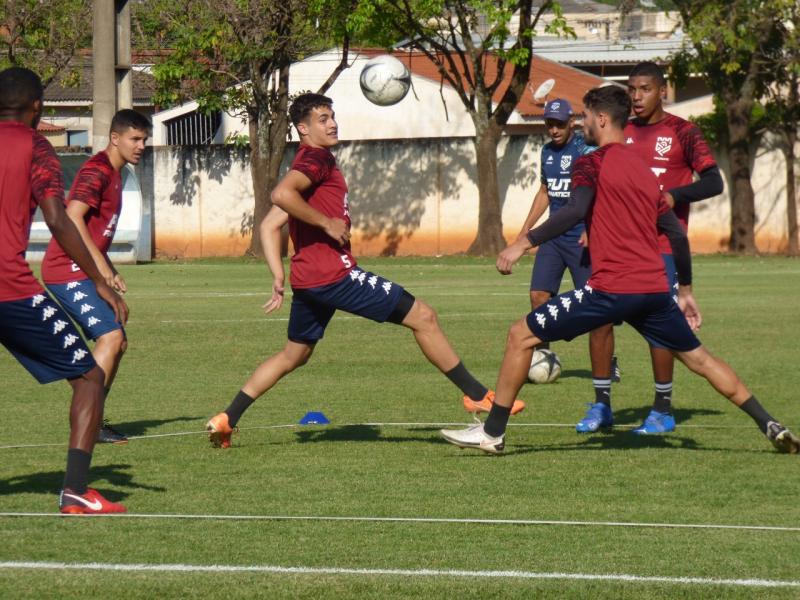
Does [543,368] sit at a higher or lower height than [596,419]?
lower

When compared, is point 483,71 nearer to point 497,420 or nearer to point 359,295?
point 359,295

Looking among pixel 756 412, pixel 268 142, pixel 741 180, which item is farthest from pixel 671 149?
pixel 268 142

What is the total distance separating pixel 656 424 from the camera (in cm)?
1021

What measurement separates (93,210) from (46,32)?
3798 centimetres

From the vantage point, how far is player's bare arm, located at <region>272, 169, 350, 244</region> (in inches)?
352

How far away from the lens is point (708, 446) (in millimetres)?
9484

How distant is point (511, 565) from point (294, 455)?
133 inches

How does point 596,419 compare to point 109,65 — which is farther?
point 109,65

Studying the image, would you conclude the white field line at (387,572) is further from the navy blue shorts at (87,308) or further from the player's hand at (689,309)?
the player's hand at (689,309)

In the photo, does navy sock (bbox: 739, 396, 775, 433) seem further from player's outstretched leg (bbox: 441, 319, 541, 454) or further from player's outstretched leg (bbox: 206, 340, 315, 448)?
player's outstretched leg (bbox: 206, 340, 315, 448)

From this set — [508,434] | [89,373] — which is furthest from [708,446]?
[89,373]

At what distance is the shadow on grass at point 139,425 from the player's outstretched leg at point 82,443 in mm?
3003

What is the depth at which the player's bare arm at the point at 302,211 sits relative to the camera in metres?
8.94

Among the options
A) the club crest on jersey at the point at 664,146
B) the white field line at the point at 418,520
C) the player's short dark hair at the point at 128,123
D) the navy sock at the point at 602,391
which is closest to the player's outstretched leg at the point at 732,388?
the navy sock at the point at 602,391
